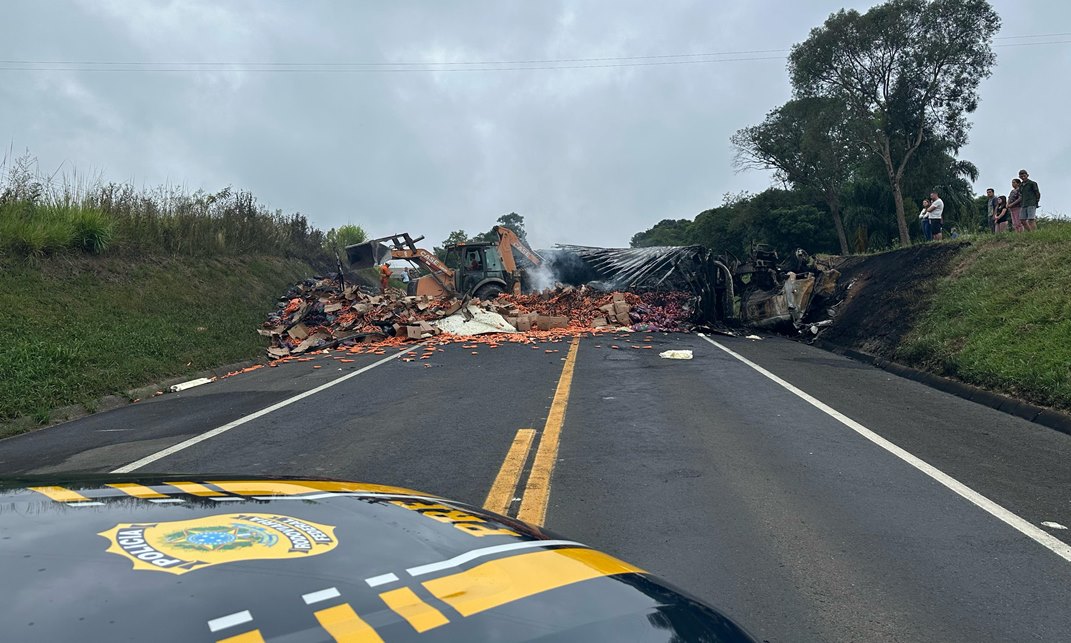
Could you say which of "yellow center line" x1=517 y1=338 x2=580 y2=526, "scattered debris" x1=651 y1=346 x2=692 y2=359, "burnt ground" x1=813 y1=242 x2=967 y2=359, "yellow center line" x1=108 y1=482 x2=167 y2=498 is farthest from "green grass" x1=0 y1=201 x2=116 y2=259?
"burnt ground" x1=813 y1=242 x2=967 y2=359

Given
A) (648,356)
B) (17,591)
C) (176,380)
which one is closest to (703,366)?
(648,356)

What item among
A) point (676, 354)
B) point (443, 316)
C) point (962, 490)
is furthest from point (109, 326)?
point (962, 490)

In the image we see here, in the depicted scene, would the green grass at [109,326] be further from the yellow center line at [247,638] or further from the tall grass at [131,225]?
the yellow center line at [247,638]

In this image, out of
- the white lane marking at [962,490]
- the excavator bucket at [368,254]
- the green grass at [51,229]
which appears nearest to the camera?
the white lane marking at [962,490]

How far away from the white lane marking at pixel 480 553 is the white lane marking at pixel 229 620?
1.34 ft

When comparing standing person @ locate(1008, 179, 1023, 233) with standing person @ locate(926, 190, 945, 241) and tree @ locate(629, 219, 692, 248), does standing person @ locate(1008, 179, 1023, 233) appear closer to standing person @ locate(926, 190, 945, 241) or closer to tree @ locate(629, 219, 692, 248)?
standing person @ locate(926, 190, 945, 241)

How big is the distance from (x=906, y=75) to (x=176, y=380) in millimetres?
37832

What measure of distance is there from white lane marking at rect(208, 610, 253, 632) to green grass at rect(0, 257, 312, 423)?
10.6 m

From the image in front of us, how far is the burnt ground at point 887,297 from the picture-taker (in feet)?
51.2

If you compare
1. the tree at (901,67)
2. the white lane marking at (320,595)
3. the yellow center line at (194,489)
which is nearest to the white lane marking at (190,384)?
the yellow center line at (194,489)

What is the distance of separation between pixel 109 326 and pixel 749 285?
1615 centimetres

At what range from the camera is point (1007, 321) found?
482 inches

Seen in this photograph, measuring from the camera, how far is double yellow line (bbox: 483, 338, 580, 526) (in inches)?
196

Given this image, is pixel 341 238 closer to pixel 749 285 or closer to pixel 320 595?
pixel 749 285
